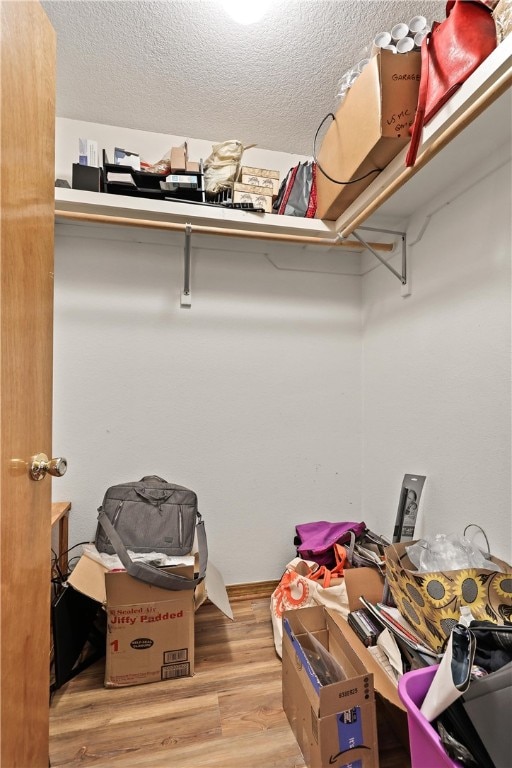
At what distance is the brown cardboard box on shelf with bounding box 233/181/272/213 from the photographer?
1764 mm

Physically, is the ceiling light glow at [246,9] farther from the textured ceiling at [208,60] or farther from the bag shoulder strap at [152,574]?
the bag shoulder strap at [152,574]

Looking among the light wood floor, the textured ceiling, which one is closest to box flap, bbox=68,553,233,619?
the light wood floor

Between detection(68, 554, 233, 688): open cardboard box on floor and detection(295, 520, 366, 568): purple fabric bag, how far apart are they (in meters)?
0.62

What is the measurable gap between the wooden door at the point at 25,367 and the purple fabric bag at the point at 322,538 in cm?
119

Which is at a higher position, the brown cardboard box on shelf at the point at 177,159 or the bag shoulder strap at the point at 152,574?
the brown cardboard box on shelf at the point at 177,159

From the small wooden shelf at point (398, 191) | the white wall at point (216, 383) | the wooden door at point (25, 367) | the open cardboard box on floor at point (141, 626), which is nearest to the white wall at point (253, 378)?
the white wall at point (216, 383)

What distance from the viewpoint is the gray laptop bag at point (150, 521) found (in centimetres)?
161

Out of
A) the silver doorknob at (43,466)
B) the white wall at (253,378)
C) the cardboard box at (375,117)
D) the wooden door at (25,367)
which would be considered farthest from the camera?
the white wall at (253,378)

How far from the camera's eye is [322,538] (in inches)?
72.8

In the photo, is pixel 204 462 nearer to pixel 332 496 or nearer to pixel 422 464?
pixel 332 496

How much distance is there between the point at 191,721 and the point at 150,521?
718 millimetres

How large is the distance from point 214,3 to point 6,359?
1502mm

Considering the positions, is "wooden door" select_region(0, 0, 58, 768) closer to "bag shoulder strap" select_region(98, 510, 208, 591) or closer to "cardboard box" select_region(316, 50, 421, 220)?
"bag shoulder strap" select_region(98, 510, 208, 591)

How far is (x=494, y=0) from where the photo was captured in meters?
1.02
